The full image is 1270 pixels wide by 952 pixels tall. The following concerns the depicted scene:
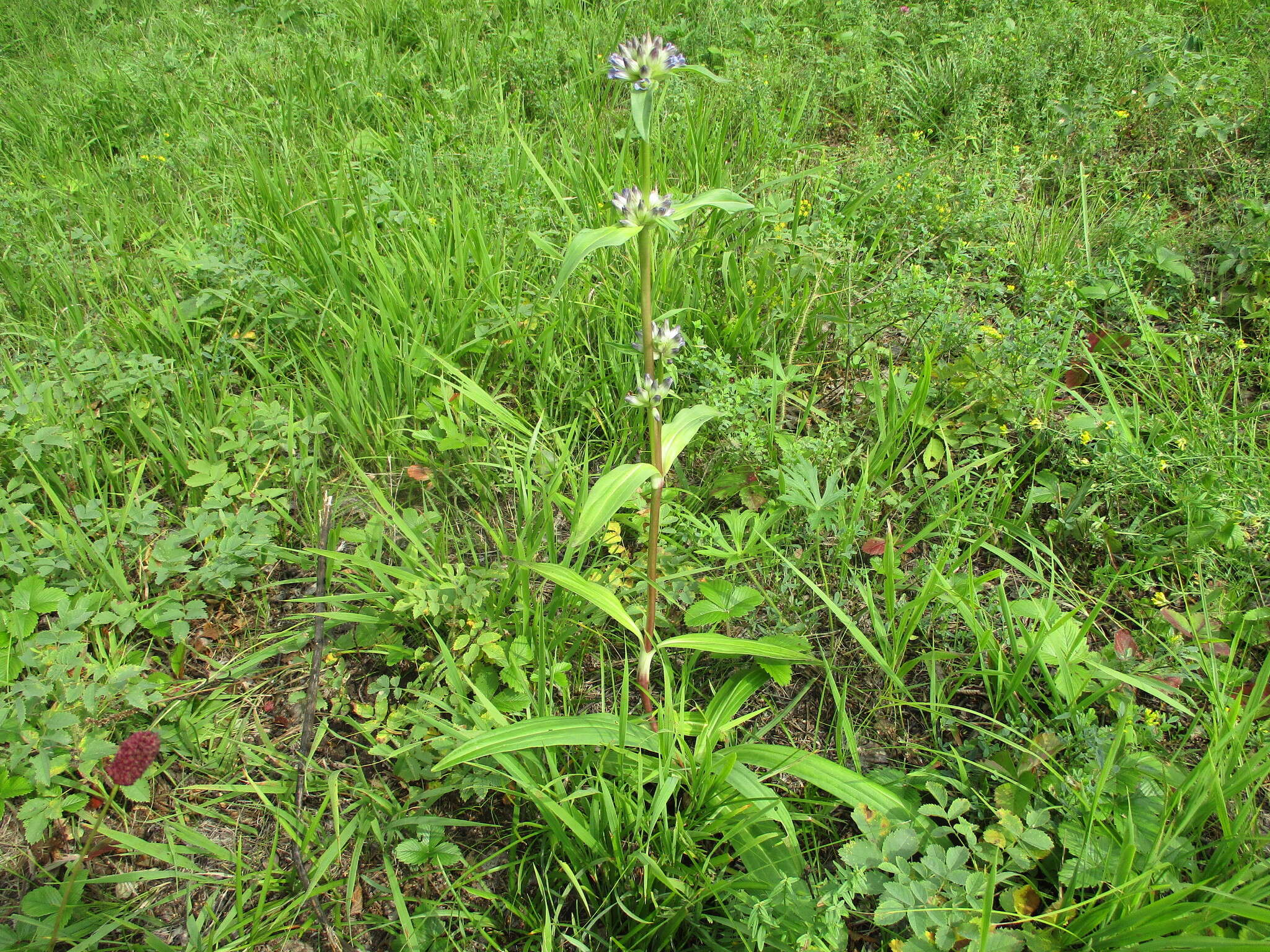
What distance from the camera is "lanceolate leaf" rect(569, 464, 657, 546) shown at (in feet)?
4.33

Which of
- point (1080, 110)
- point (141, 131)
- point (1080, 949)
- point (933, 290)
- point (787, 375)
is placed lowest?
point (1080, 949)

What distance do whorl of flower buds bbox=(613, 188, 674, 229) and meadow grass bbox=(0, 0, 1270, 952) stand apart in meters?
Result: 0.79

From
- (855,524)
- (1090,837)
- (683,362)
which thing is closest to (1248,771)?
(1090,837)

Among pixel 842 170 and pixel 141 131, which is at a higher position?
pixel 141 131

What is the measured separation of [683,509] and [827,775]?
75cm

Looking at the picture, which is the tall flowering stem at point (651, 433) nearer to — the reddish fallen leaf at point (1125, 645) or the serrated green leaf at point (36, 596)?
the reddish fallen leaf at point (1125, 645)

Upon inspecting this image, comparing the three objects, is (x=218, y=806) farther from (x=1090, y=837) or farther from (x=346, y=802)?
(x=1090, y=837)

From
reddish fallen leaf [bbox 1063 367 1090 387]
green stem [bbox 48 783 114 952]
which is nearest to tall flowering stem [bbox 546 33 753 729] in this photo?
green stem [bbox 48 783 114 952]

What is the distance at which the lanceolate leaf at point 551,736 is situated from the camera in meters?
1.34

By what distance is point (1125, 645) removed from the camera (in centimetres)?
169

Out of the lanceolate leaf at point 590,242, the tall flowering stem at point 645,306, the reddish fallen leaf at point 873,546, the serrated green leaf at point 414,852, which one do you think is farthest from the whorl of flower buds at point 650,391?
the serrated green leaf at point 414,852

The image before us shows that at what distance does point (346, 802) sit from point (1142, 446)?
2.22 metres

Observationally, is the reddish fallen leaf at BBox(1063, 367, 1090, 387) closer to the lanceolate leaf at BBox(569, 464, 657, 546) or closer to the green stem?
the lanceolate leaf at BBox(569, 464, 657, 546)

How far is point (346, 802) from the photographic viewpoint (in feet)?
5.36
